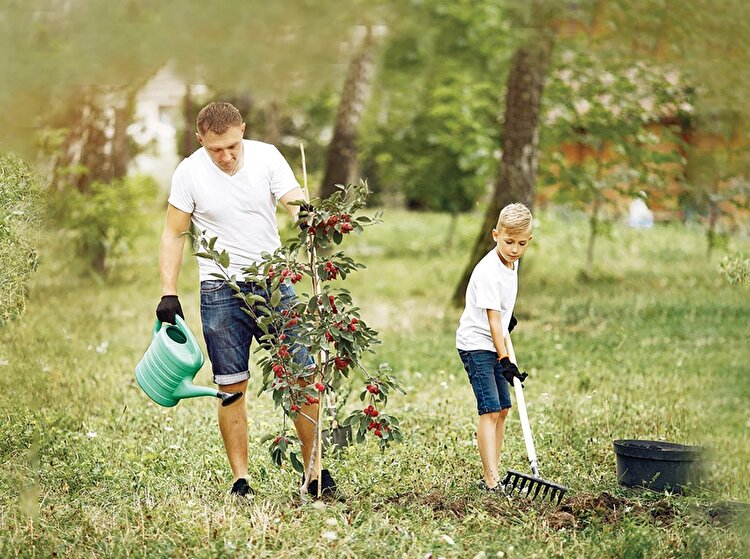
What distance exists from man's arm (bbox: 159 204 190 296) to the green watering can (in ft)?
0.59

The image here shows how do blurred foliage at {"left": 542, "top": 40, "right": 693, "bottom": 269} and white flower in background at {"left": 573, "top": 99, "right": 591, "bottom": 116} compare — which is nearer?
blurred foliage at {"left": 542, "top": 40, "right": 693, "bottom": 269}

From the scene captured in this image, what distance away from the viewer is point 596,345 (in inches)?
318

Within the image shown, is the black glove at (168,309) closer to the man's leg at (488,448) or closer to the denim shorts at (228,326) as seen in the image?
the denim shorts at (228,326)

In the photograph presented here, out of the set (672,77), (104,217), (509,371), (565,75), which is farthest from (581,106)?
(509,371)

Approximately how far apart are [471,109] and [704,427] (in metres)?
9.18

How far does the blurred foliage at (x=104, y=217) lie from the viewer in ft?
41.3

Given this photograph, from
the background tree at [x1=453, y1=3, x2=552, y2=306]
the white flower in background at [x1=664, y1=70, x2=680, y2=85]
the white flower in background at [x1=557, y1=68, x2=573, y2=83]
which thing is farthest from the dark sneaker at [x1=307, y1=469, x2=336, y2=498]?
the white flower in background at [x1=664, y1=70, x2=680, y2=85]

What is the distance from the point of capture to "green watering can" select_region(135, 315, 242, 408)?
166 inches

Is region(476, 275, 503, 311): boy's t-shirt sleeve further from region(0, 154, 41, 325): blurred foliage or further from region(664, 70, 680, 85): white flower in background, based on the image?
region(664, 70, 680, 85): white flower in background

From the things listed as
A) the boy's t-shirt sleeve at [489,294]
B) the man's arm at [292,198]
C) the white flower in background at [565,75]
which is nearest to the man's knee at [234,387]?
the man's arm at [292,198]

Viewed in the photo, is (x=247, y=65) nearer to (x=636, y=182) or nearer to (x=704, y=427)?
(x=636, y=182)

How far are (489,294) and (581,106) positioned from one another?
32.0 feet

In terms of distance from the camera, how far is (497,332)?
453cm

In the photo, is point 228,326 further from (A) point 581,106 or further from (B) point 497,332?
(A) point 581,106
